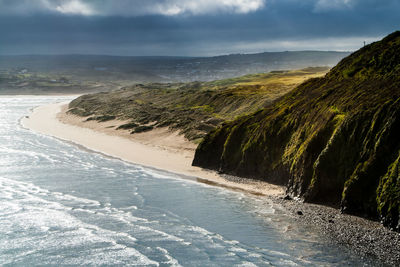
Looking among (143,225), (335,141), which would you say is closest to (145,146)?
(143,225)

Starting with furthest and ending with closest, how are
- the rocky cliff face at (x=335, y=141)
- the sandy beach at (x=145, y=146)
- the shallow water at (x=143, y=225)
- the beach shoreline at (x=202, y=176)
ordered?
the sandy beach at (x=145, y=146), the rocky cliff face at (x=335, y=141), the shallow water at (x=143, y=225), the beach shoreline at (x=202, y=176)

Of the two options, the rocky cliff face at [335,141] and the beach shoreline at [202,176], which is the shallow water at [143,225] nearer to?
the beach shoreline at [202,176]

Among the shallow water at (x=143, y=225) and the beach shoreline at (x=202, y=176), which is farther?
the shallow water at (x=143, y=225)

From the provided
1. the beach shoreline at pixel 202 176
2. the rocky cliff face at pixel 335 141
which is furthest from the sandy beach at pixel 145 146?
the rocky cliff face at pixel 335 141

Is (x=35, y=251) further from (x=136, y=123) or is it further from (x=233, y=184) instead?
(x=136, y=123)

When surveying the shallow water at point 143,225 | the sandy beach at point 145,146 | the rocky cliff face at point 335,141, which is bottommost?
the shallow water at point 143,225

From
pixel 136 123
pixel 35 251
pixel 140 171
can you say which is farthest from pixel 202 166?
pixel 136 123
